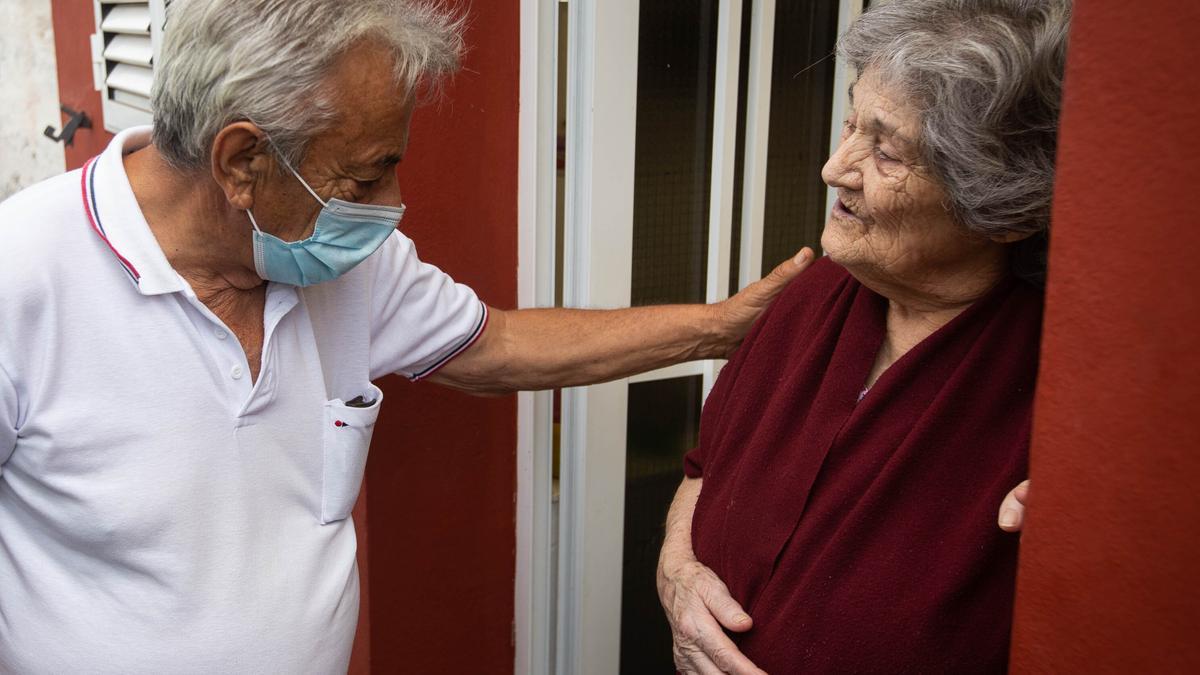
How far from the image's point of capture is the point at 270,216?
64.4 inches

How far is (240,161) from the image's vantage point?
1.58 metres

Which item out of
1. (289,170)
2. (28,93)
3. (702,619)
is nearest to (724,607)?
(702,619)

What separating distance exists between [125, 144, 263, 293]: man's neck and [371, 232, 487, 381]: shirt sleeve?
1.15 ft

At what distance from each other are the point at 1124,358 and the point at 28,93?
23.3 feet

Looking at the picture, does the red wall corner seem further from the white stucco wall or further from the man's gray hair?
the man's gray hair

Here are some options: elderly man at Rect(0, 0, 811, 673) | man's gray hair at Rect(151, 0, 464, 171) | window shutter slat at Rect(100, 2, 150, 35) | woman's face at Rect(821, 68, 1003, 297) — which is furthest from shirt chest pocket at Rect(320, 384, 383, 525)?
window shutter slat at Rect(100, 2, 150, 35)

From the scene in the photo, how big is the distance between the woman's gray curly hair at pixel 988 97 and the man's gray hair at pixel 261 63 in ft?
2.43

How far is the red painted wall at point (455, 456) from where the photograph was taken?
2363mm

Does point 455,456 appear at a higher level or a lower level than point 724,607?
lower

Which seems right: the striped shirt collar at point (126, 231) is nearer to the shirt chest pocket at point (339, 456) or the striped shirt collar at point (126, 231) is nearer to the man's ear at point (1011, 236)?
the shirt chest pocket at point (339, 456)

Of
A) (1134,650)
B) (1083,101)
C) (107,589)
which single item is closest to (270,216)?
(107,589)

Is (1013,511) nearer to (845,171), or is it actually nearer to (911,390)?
(911,390)

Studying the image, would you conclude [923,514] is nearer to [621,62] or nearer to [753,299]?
[753,299]

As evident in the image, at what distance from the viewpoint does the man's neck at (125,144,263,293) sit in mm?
1645
